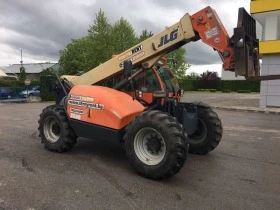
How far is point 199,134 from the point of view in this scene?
24.8 feet

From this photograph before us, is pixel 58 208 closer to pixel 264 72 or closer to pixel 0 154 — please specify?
pixel 0 154

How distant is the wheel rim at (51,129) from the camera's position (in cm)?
765

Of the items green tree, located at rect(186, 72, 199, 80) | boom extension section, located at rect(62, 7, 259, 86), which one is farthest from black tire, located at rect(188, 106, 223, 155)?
green tree, located at rect(186, 72, 199, 80)

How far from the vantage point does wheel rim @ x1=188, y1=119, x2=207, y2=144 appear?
7.46m

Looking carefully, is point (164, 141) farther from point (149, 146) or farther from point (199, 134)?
point (199, 134)

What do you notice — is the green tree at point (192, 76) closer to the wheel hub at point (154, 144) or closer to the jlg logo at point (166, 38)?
the jlg logo at point (166, 38)

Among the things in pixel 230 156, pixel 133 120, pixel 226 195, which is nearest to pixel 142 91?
pixel 133 120

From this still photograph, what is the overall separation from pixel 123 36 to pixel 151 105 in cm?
3894

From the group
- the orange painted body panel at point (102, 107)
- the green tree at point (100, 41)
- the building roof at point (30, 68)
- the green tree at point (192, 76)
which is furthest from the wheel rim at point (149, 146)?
the building roof at point (30, 68)

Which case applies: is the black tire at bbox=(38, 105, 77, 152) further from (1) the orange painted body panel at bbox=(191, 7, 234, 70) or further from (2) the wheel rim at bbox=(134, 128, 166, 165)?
(1) the orange painted body panel at bbox=(191, 7, 234, 70)

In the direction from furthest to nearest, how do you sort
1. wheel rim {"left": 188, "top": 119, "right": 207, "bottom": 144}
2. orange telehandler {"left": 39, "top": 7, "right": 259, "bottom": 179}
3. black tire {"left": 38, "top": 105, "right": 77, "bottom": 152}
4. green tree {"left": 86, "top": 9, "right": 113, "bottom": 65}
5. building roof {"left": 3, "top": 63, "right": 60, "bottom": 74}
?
building roof {"left": 3, "top": 63, "right": 60, "bottom": 74} → green tree {"left": 86, "top": 9, "right": 113, "bottom": 65} → wheel rim {"left": 188, "top": 119, "right": 207, "bottom": 144} → black tire {"left": 38, "top": 105, "right": 77, "bottom": 152} → orange telehandler {"left": 39, "top": 7, "right": 259, "bottom": 179}

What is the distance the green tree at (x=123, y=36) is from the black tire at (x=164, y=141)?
34.8 meters

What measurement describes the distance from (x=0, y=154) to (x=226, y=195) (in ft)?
16.0

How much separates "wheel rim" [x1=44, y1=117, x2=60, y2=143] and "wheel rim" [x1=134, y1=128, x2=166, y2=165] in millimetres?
2514
